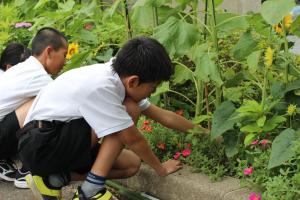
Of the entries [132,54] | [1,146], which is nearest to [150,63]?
[132,54]

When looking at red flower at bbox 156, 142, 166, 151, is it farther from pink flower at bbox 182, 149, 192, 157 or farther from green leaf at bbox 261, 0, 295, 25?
green leaf at bbox 261, 0, 295, 25

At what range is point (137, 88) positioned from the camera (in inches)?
99.6

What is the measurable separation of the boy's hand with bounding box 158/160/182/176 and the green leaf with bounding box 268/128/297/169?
0.62 metres

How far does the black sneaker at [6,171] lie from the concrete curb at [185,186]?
2.45 feet

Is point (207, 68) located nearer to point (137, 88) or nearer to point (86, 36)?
point (137, 88)

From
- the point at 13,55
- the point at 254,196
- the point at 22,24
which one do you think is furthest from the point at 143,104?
the point at 22,24

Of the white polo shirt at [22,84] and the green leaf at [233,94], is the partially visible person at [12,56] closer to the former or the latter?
the white polo shirt at [22,84]

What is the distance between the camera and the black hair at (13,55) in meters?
3.68

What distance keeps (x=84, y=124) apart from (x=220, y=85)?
0.65m

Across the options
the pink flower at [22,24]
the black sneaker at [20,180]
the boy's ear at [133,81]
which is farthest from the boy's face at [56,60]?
the pink flower at [22,24]

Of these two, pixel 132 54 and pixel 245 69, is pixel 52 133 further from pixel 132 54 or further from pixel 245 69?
pixel 245 69

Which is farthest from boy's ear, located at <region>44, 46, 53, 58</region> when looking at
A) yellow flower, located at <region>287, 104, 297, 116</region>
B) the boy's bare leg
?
yellow flower, located at <region>287, 104, 297, 116</region>

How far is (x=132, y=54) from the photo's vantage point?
2.48m

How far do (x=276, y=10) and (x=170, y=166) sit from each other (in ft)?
3.22
